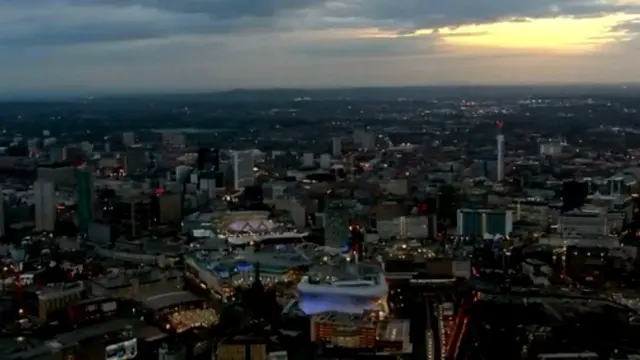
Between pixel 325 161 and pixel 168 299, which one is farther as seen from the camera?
pixel 325 161

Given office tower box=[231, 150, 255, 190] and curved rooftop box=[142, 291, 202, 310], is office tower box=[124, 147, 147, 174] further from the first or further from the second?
curved rooftop box=[142, 291, 202, 310]

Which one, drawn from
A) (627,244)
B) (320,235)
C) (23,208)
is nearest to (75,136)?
(23,208)

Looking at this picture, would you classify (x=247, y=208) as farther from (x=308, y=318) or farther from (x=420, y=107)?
(x=420, y=107)

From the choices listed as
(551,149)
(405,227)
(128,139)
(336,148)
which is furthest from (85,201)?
(551,149)

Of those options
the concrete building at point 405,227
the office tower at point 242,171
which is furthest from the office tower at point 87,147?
the concrete building at point 405,227

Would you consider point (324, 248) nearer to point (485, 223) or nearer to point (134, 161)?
point (485, 223)

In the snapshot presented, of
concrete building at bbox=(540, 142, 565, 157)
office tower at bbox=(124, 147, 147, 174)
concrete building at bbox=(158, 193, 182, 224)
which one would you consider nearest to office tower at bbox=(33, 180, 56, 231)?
concrete building at bbox=(158, 193, 182, 224)

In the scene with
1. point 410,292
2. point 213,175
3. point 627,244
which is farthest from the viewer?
point 213,175
